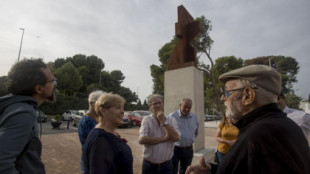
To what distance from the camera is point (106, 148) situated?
5.32ft

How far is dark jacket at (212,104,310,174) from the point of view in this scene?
95 cm

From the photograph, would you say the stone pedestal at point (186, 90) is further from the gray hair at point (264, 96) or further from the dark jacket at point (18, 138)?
the dark jacket at point (18, 138)

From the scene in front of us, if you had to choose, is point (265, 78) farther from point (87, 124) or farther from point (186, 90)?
point (186, 90)

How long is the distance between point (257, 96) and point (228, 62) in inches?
1054

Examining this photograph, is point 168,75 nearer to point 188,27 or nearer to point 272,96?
point 188,27

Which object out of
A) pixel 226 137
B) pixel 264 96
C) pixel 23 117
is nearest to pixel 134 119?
pixel 226 137

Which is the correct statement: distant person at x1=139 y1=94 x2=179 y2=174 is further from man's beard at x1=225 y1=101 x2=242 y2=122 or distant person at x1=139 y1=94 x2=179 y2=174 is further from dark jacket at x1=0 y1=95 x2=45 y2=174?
dark jacket at x1=0 y1=95 x2=45 y2=174

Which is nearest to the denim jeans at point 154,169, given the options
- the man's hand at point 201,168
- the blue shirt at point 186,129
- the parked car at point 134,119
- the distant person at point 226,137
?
the blue shirt at point 186,129

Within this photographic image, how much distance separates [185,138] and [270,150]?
115 inches

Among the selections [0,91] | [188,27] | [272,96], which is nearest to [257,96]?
[272,96]

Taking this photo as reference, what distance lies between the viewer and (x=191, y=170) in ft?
5.08

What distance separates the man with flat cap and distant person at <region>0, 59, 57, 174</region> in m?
1.37

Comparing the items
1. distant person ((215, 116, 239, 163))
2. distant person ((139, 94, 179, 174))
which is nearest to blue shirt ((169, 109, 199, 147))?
distant person ((215, 116, 239, 163))

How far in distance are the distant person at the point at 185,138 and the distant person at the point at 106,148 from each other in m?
2.13
